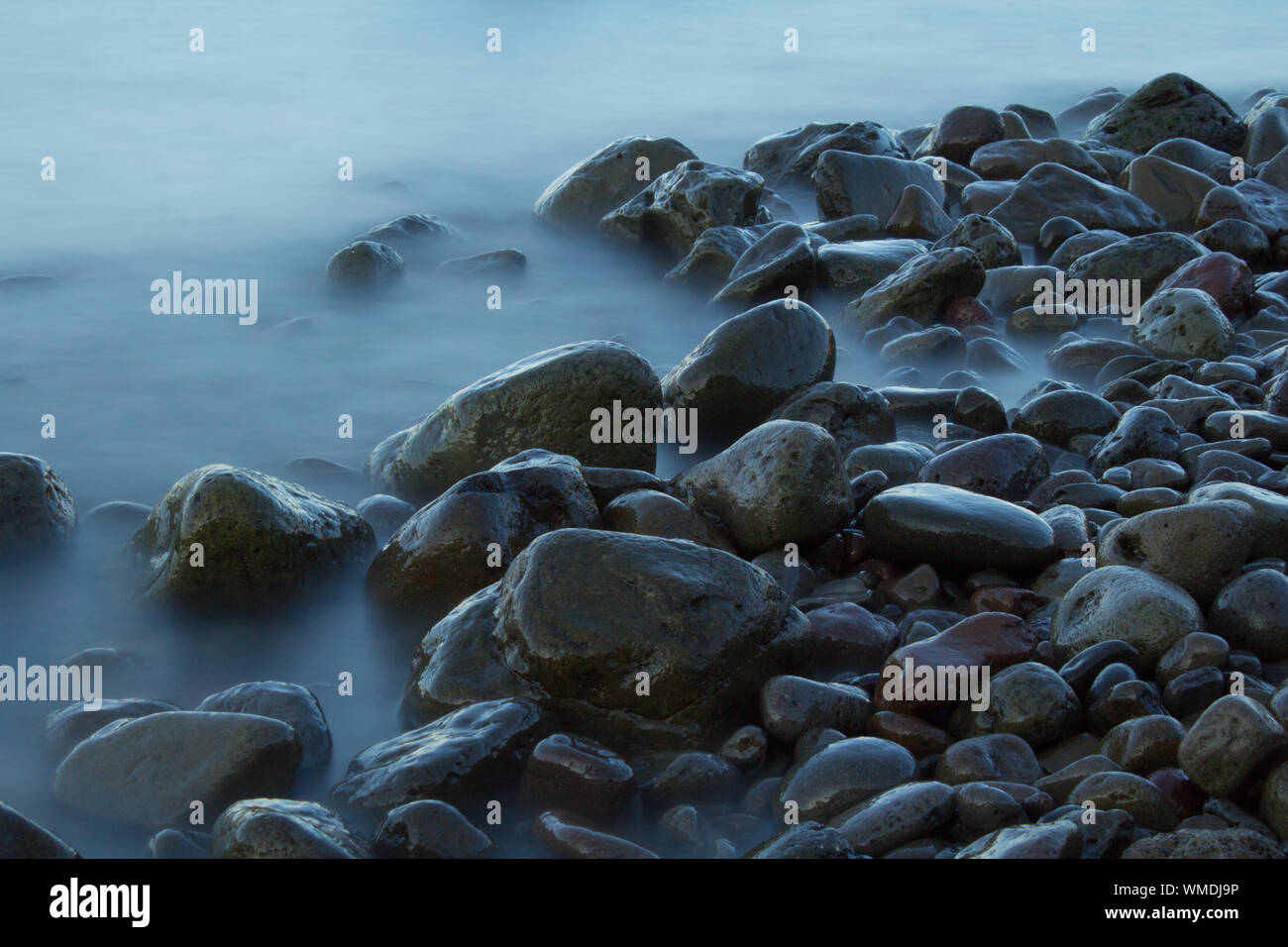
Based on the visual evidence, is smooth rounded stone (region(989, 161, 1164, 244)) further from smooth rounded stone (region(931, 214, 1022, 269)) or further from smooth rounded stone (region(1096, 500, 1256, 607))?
smooth rounded stone (region(1096, 500, 1256, 607))

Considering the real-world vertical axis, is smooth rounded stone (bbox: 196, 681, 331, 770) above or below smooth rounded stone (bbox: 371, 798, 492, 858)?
above

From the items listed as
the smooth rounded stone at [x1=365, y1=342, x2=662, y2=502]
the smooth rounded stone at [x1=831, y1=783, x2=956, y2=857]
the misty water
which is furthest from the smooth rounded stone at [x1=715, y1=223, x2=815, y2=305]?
the smooth rounded stone at [x1=831, y1=783, x2=956, y2=857]

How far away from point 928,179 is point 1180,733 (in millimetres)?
7461

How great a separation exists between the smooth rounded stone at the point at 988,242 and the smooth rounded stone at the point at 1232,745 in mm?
5442

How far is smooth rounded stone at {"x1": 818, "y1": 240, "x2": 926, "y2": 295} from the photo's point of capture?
8.62 meters

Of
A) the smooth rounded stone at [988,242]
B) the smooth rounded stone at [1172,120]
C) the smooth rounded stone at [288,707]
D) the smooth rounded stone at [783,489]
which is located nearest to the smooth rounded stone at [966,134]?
the smooth rounded stone at [1172,120]

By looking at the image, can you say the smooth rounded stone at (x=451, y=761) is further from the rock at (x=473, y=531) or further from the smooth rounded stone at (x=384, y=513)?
the smooth rounded stone at (x=384, y=513)

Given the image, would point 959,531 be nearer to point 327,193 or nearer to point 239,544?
point 239,544

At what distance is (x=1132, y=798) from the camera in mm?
3498

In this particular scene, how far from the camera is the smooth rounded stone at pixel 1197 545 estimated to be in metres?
4.47

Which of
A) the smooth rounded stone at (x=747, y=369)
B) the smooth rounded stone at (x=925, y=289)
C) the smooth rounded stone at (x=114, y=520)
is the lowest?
the smooth rounded stone at (x=114, y=520)

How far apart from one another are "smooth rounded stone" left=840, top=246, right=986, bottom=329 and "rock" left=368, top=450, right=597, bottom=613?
346 cm

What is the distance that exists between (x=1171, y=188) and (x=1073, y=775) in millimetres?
7549

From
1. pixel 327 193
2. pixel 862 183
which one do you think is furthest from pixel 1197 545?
pixel 327 193
